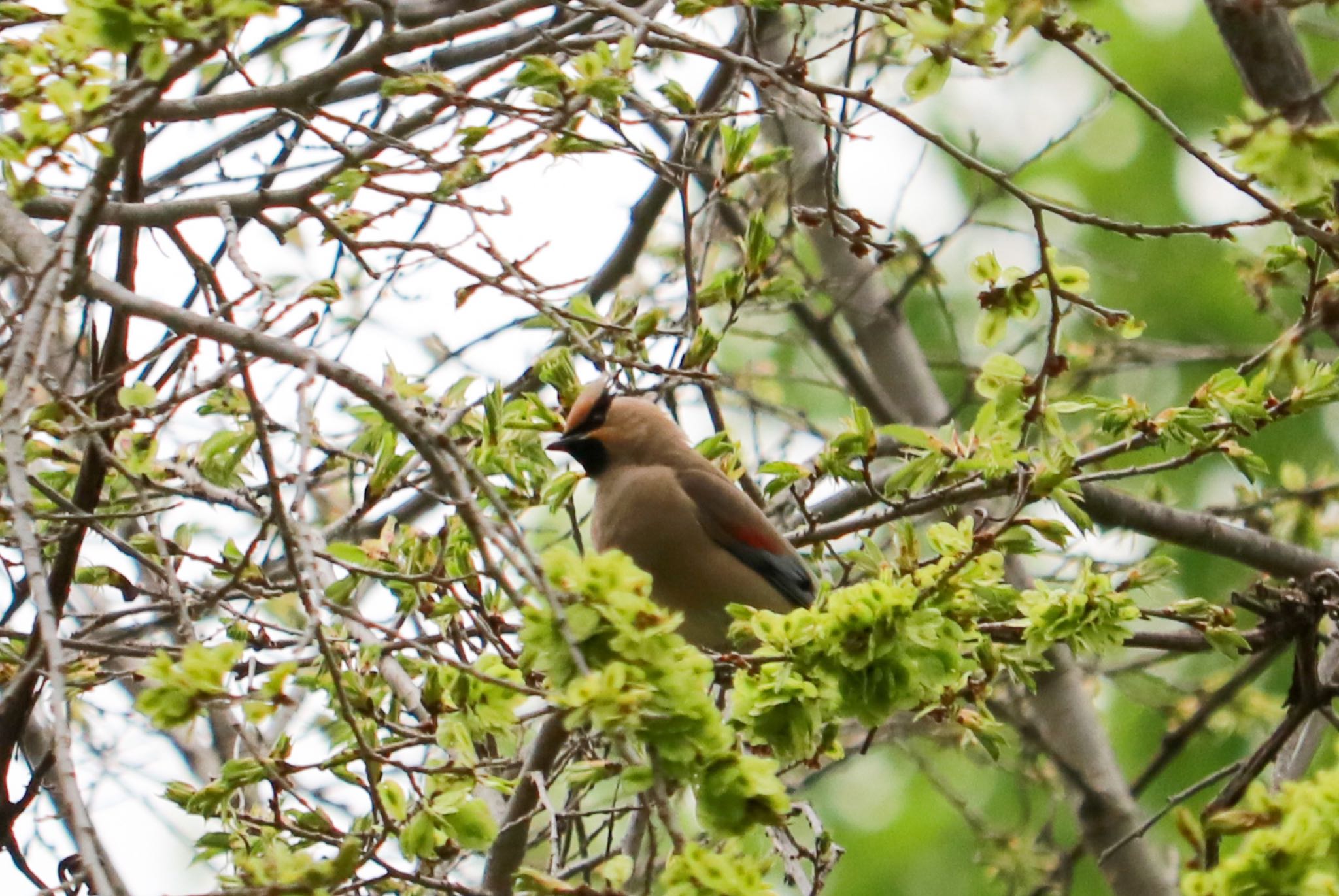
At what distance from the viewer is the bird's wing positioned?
507cm

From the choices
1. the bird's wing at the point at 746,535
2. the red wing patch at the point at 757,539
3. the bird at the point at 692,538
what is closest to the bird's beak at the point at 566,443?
the bird at the point at 692,538

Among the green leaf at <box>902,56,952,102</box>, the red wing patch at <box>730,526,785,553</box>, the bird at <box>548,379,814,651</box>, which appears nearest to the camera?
the green leaf at <box>902,56,952,102</box>

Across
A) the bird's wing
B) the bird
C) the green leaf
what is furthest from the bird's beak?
the green leaf

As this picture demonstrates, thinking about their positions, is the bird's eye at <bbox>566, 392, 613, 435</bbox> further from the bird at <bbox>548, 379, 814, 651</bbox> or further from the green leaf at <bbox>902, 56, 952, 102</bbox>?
the green leaf at <bbox>902, 56, 952, 102</bbox>

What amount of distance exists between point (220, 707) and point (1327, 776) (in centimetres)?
163

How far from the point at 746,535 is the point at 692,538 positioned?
0.20m

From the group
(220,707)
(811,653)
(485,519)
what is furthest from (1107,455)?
(220,707)

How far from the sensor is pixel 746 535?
521cm

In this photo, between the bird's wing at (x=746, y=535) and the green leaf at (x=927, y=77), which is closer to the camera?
the green leaf at (x=927, y=77)

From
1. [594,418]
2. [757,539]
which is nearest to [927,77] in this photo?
[757,539]

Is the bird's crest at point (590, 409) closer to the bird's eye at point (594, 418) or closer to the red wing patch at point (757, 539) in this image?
the bird's eye at point (594, 418)

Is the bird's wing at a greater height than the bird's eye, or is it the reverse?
the bird's eye

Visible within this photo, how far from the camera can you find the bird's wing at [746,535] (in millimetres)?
5074

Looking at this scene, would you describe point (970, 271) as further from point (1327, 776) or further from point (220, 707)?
point (220, 707)
